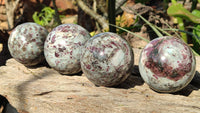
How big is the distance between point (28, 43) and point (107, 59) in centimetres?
81

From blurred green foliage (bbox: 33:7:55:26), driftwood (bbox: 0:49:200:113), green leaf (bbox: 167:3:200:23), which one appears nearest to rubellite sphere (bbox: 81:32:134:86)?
driftwood (bbox: 0:49:200:113)

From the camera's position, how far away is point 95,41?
5.49ft

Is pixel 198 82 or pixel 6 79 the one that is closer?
pixel 198 82

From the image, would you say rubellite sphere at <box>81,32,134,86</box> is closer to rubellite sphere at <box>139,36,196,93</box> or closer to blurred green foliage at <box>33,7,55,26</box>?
rubellite sphere at <box>139,36,196,93</box>

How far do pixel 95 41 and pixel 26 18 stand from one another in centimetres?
431

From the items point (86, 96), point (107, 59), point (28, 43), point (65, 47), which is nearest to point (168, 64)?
point (107, 59)

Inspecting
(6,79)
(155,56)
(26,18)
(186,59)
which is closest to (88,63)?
(155,56)

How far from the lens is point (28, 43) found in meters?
2.04

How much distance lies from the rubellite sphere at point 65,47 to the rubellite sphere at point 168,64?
21.7 inches

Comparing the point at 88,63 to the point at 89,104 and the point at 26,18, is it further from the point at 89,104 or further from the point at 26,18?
the point at 26,18

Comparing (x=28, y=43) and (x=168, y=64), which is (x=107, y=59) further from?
(x=28, y=43)

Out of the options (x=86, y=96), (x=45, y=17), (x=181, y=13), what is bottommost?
(x=86, y=96)

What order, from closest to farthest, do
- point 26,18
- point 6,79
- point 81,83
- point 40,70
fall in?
1. point 81,83
2. point 6,79
3. point 40,70
4. point 26,18

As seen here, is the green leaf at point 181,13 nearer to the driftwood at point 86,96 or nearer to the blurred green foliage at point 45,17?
the driftwood at point 86,96
